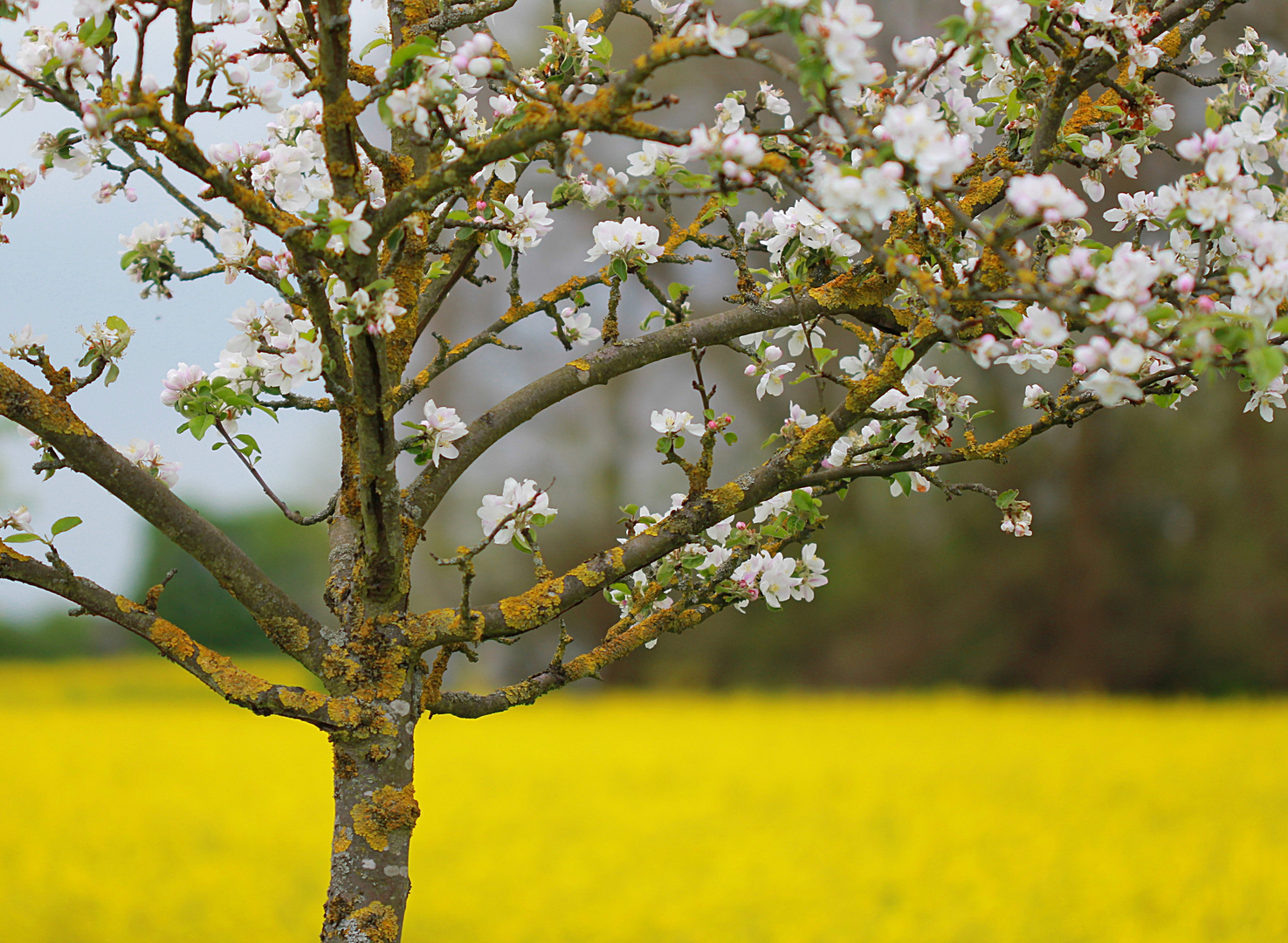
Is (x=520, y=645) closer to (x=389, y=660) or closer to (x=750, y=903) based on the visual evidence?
(x=750, y=903)

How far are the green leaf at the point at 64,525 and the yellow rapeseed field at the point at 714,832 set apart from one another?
3.83 metres

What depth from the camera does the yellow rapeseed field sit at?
4938 mm

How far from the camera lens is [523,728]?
37.0ft

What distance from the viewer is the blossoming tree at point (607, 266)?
1217mm

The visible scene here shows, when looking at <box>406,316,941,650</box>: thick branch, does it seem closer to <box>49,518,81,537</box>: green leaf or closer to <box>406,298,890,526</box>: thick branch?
<box>406,298,890,526</box>: thick branch

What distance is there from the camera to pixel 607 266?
176cm

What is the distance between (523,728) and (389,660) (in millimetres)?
9920

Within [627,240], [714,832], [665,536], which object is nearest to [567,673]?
[665,536]

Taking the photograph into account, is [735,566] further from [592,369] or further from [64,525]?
[64,525]

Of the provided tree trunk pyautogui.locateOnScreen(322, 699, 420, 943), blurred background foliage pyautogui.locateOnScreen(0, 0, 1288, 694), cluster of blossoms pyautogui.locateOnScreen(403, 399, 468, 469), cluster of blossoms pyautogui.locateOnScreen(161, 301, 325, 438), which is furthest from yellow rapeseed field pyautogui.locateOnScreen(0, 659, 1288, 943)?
cluster of blossoms pyautogui.locateOnScreen(161, 301, 325, 438)

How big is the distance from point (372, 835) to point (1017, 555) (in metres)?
10.9

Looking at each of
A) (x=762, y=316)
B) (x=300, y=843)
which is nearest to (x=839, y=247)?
(x=762, y=316)

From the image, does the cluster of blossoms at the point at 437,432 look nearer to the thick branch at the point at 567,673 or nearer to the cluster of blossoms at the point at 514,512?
the cluster of blossoms at the point at 514,512

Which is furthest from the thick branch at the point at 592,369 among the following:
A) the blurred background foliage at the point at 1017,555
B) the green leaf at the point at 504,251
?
the blurred background foliage at the point at 1017,555
